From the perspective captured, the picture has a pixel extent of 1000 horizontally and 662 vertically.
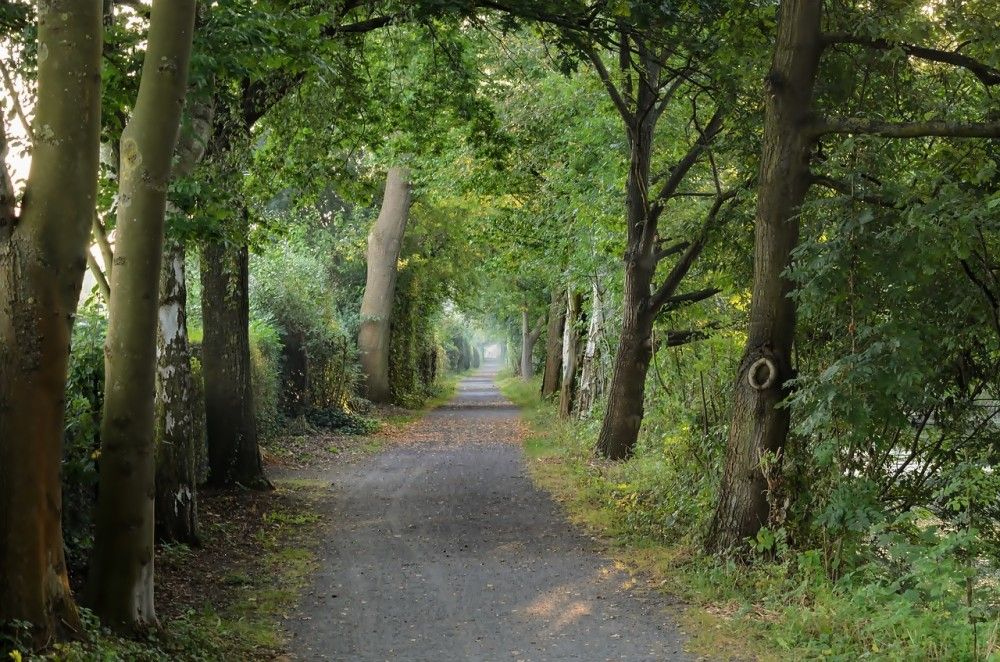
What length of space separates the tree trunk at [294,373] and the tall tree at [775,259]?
1427 cm

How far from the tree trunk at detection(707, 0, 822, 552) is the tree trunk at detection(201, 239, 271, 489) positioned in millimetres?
7438

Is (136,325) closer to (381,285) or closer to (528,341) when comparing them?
(381,285)

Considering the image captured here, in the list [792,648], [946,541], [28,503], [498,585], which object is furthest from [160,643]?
[946,541]

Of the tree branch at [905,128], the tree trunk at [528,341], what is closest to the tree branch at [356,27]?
the tree branch at [905,128]

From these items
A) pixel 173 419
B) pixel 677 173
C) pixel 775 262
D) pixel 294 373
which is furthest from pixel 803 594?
pixel 294 373

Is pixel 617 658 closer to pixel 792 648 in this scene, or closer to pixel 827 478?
pixel 792 648

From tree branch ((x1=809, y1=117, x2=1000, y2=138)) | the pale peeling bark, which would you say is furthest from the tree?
the pale peeling bark

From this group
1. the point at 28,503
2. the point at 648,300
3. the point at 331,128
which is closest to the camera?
the point at 28,503

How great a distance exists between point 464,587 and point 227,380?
614cm

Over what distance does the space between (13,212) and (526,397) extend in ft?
121

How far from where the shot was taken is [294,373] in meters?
22.7

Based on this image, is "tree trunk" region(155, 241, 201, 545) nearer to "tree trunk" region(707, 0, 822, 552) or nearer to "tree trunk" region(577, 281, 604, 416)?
"tree trunk" region(707, 0, 822, 552)

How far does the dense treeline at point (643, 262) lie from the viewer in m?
5.38

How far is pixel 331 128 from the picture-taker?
13.5 m
